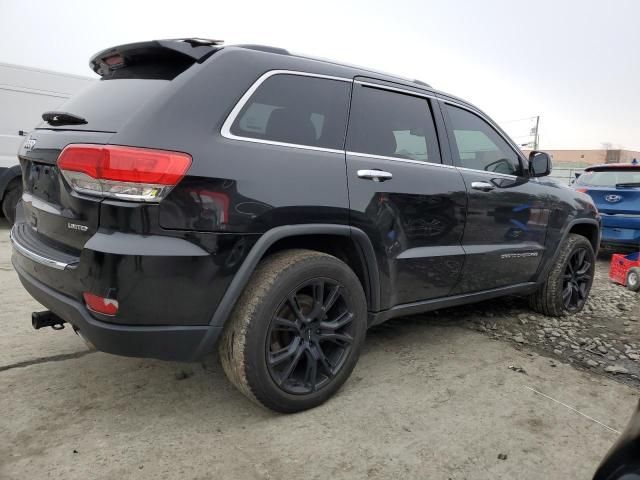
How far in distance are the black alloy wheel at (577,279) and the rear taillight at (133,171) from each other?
370cm

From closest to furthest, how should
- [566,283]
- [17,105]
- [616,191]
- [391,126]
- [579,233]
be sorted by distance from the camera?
[391,126] < [566,283] < [579,233] < [616,191] < [17,105]

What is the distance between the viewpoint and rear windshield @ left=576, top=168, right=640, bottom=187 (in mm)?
7422

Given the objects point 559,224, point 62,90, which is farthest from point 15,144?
point 559,224

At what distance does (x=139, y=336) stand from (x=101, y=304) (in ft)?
0.68

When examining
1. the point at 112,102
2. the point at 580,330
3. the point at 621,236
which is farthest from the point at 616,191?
the point at 112,102

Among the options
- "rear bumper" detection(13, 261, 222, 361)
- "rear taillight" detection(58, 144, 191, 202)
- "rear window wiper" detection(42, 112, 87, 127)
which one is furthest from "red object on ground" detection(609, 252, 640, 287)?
"rear window wiper" detection(42, 112, 87, 127)

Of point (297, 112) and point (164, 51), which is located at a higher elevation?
point (164, 51)

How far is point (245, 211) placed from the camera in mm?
2170

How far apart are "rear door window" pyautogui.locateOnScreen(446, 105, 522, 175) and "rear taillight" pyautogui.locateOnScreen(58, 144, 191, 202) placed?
6.91 ft

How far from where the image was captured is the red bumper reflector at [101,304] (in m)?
2.00

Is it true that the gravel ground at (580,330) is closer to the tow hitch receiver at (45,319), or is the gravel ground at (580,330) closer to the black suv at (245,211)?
the black suv at (245,211)

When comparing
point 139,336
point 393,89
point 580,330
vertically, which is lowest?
point 580,330

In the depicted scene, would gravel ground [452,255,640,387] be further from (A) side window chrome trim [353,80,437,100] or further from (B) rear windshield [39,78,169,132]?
(B) rear windshield [39,78,169,132]

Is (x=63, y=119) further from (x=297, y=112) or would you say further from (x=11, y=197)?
(x=11, y=197)
